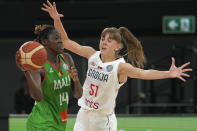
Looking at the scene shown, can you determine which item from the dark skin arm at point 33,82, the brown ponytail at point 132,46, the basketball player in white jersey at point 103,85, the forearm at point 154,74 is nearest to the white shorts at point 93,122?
the basketball player in white jersey at point 103,85

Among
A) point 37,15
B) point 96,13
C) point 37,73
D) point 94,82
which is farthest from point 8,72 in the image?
point 37,73

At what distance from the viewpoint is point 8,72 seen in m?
16.1

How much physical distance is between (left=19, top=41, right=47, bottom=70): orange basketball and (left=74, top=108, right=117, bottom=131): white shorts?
4.36 ft

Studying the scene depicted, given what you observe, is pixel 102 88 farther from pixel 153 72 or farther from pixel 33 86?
pixel 33 86

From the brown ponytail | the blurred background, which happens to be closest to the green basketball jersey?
the brown ponytail

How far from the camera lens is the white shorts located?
18.3ft

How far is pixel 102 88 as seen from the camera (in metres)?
5.61

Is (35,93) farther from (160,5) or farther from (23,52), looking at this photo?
(160,5)

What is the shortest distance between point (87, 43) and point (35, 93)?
5.55m

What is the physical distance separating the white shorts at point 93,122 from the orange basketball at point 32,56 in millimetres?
1330

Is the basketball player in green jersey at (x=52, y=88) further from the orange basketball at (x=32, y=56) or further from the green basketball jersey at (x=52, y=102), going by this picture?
the orange basketball at (x=32, y=56)

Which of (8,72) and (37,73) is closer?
(37,73)

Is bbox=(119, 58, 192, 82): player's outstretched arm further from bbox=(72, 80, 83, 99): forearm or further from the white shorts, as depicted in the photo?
bbox=(72, 80, 83, 99): forearm

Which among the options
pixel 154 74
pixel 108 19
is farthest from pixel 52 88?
pixel 108 19
